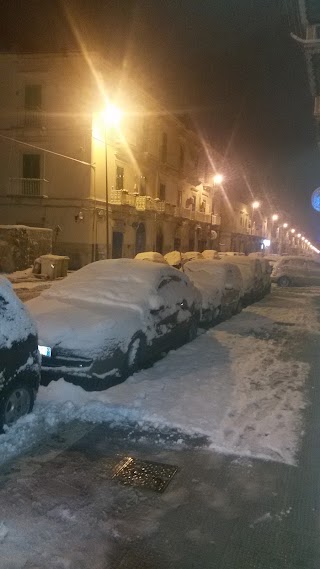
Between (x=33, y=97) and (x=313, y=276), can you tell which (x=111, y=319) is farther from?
(x=33, y=97)

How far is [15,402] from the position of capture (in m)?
5.13

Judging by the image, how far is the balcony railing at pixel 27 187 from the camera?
30.7 metres

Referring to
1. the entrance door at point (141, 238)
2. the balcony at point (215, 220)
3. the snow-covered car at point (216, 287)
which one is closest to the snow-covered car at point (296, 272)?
the snow-covered car at point (216, 287)

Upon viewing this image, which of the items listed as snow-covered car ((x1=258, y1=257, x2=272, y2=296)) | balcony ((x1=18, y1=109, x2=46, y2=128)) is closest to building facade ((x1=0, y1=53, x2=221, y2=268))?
balcony ((x1=18, y1=109, x2=46, y2=128))

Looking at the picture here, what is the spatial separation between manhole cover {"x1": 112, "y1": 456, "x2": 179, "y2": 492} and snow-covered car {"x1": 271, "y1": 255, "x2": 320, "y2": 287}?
887 inches

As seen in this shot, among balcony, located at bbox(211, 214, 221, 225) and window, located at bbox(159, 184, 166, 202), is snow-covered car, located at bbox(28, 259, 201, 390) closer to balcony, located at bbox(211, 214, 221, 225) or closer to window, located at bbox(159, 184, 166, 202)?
window, located at bbox(159, 184, 166, 202)

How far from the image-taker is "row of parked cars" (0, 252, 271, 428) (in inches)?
202

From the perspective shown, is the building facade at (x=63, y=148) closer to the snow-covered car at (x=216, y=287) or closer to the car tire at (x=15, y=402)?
the snow-covered car at (x=216, y=287)

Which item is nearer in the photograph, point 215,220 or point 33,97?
point 33,97

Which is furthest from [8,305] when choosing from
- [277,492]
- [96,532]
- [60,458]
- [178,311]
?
[178,311]

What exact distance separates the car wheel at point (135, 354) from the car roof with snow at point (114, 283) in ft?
2.19

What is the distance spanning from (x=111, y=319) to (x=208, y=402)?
5.50ft

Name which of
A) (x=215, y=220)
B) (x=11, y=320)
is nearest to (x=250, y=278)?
(x=11, y=320)

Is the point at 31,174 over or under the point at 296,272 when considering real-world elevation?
over
